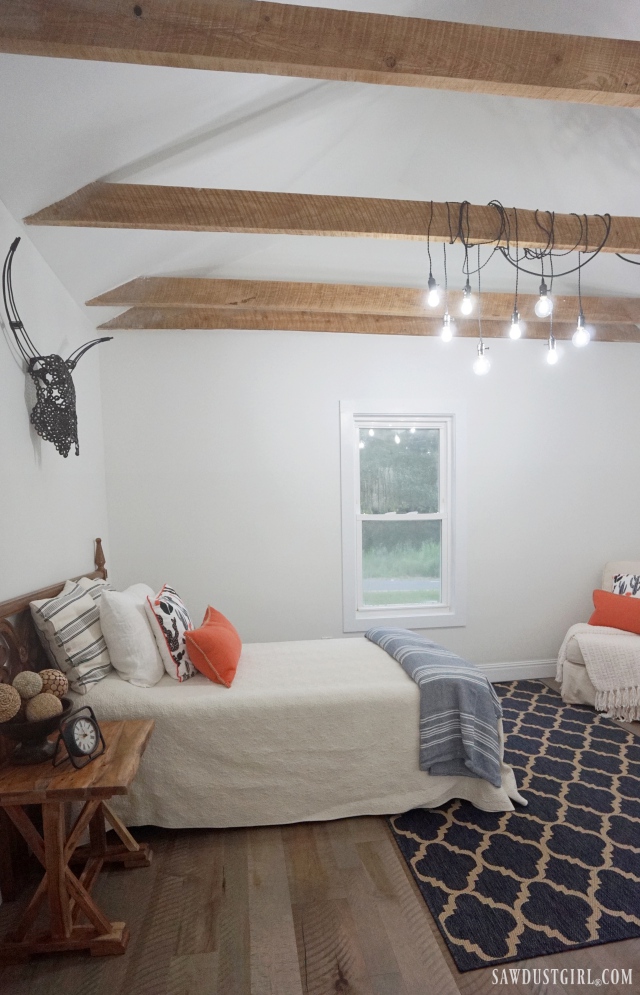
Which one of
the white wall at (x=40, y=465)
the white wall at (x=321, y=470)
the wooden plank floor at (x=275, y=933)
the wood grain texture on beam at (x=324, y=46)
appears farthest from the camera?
the white wall at (x=321, y=470)

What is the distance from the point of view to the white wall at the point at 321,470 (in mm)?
4152

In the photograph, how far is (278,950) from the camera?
192cm

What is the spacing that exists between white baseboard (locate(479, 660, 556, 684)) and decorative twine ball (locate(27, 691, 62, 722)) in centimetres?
339

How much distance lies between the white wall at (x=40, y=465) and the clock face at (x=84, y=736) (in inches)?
25.5

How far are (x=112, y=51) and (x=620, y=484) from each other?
14.6 ft

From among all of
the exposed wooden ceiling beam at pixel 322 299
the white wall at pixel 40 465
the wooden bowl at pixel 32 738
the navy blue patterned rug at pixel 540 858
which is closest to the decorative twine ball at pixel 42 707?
the wooden bowl at pixel 32 738

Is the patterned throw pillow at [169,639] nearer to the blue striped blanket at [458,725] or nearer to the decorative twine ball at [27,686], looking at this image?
the decorative twine ball at [27,686]

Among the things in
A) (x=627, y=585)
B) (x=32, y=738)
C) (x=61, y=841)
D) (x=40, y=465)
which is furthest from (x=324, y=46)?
(x=627, y=585)

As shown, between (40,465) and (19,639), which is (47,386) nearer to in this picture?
(40,465)

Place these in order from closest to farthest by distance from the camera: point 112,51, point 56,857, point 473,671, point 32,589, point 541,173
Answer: point 112,51 → point 56,857 → point 32,589 → point 473,671 → point 541,173

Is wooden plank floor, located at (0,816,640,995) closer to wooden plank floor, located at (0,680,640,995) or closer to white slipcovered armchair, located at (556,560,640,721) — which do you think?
wooden plank floor, located at (0,680,640,995)

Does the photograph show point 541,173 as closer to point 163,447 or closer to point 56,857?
point 163,447

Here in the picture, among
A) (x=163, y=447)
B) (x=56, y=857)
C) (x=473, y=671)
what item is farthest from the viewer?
(x=163, y=447)

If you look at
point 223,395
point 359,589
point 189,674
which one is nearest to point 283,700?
point 189,674
